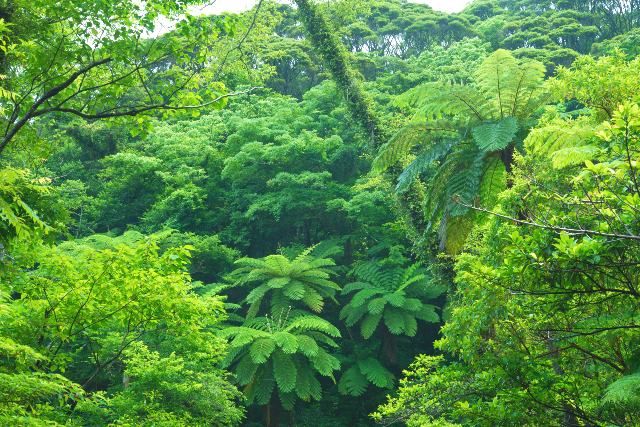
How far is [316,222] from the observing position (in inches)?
681

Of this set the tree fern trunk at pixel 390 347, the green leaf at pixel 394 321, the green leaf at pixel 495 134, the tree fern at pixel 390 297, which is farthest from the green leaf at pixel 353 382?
the green leaf at pixel 495 134

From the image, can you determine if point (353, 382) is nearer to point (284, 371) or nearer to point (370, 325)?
point (370, 325)

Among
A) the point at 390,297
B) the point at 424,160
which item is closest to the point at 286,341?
the point at 390,297

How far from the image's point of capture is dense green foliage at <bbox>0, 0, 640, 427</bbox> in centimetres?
396

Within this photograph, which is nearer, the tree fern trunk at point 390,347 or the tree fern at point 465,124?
the tree fern at point 465,124

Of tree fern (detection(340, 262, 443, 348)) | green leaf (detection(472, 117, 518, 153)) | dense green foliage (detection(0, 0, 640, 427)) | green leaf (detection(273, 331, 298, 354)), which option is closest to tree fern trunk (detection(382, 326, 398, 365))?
Answer: dense green foliage (detection(0, 0, 640, 427))

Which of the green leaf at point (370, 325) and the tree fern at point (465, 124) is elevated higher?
the tree fern at point (465, 124)

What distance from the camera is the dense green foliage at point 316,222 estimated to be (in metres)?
3.96

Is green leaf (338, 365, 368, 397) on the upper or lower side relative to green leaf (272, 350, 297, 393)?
lower

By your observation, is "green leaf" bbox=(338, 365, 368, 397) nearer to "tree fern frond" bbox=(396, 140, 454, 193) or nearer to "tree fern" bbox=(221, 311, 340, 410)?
"tree fern" bbox=(221, 311, 340, 410)

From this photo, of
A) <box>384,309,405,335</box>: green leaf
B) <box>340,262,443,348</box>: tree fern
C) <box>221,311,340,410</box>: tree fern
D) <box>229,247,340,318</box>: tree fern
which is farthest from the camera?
<box>340,262,443,348</box>: tree fern

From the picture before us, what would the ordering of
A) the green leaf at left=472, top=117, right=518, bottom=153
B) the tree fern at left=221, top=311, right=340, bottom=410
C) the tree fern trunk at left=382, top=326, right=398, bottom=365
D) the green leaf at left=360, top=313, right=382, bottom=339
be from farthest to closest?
the tree fern trunk at left=382, top=326, right=398, bottom=365
the green leaf at left=360, top=313, right=382, bottom=339
the tree fern at left=221, top=311, right=340, bottom=410
the green leaf at left=472, top=117, right=518, bottom=153

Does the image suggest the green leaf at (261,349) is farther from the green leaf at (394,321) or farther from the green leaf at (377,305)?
the green leaf at (394,321)

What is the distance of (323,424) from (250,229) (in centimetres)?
575
